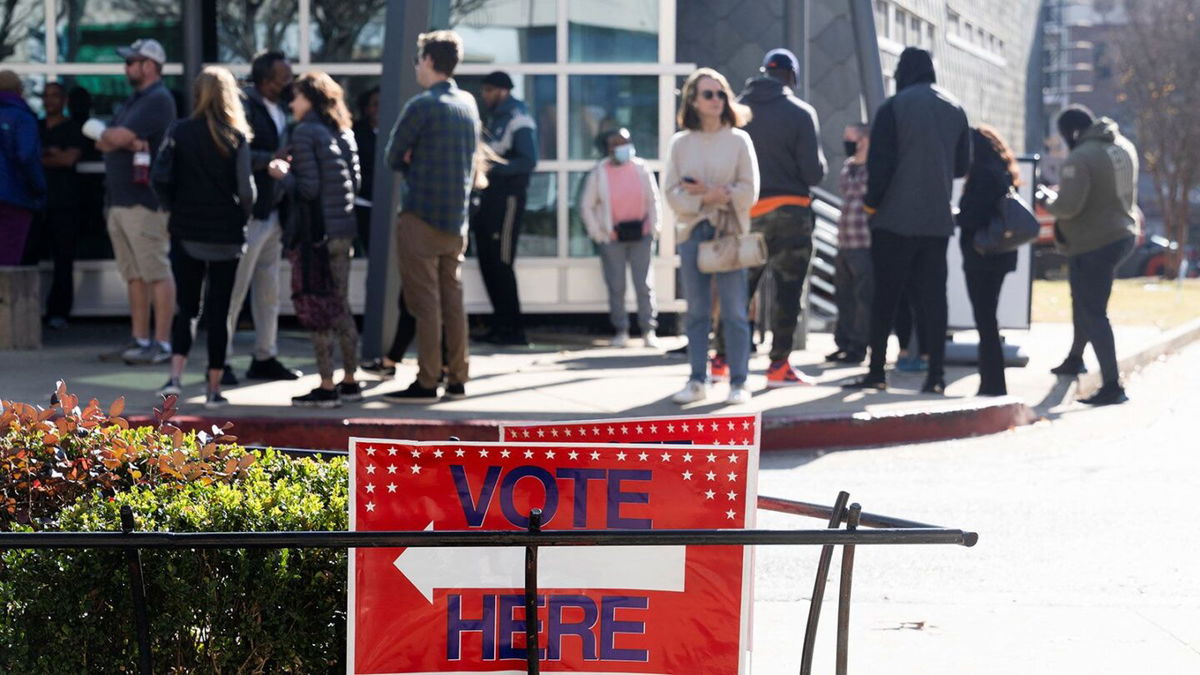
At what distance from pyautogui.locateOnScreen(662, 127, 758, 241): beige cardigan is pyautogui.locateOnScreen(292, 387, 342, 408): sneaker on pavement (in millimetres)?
2154

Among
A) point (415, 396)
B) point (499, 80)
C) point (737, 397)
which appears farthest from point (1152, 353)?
point (415, 396)

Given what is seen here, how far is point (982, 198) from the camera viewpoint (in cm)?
1042

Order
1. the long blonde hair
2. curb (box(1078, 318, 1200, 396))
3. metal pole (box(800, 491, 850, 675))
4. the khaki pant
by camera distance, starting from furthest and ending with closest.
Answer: curb (box(1078, 318, 1200, 396)), the khaki pant, the long blonde hair, metal pole (box(800, 491, 850, 675))

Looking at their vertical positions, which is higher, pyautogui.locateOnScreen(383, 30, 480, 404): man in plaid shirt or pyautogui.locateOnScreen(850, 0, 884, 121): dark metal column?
pyautogui.locateOnScreen(850, 0, 884, 121): dark metal column

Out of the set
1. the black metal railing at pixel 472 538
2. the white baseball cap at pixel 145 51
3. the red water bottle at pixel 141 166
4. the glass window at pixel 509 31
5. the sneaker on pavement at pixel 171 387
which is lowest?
the sneaker on pavement at pixel 171 387

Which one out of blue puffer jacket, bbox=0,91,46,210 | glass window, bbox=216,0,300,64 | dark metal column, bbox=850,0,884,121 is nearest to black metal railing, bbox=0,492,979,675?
blue puffer jacket, bbox=0,91,46,210

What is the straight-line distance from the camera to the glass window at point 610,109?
13.4 meters

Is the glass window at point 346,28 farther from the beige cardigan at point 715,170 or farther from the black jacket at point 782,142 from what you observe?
the beige cardigan at point 715,170

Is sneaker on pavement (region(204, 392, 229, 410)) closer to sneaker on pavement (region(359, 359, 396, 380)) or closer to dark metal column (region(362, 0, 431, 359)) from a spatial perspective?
sneaker on pavement (region(359, 359, 396, 380))

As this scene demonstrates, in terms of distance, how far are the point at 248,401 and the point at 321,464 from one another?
5.54 metres

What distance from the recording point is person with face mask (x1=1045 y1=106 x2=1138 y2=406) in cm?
1090

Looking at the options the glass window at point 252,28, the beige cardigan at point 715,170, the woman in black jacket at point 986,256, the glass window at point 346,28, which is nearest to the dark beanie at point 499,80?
the glass window at point 346,28

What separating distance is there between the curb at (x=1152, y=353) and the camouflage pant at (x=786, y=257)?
278cm

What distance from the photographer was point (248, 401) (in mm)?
9141
